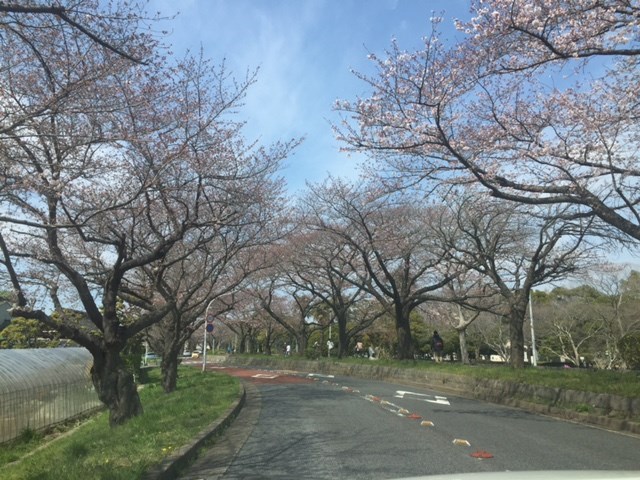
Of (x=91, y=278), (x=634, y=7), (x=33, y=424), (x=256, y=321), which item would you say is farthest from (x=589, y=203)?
(x=256, y=321)

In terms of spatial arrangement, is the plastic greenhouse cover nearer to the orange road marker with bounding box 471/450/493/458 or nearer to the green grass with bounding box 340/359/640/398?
the orange road marker with bounding box 471/450/493/458

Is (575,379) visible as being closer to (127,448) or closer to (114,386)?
(114,386)

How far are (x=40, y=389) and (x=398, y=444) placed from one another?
11696 mm

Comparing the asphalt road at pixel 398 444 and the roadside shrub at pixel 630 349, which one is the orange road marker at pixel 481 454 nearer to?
the asphalt road at pixel 398 444

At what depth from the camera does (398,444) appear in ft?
27.5

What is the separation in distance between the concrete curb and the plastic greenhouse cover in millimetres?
6656

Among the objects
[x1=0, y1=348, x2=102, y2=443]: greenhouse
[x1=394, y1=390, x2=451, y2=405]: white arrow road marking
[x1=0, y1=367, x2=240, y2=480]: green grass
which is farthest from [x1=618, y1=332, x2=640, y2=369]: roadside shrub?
[x1=0, y1=348, x2=102, y2=443]: greenhouse

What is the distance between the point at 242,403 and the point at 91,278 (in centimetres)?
637

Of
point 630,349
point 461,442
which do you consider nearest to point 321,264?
point 630,349

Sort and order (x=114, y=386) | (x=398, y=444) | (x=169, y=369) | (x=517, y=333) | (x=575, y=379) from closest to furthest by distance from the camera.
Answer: (x=398, y=444) → (x=114, y=386) → (x=575, y=379) → (x=169, y=369) → (x=517, y=333)

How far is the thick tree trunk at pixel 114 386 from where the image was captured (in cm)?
1118

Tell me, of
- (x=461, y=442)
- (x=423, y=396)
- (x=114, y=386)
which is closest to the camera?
Result: (x=461, y=442)

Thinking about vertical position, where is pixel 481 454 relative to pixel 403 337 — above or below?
below

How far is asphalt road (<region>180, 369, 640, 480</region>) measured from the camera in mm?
6875
